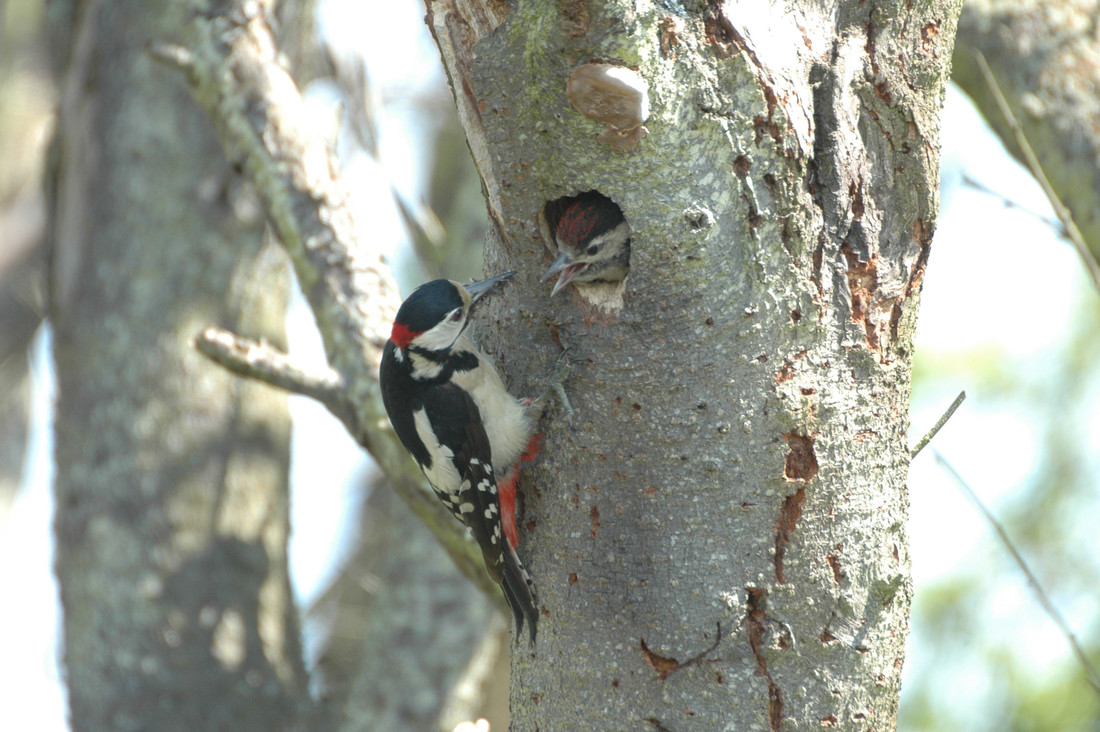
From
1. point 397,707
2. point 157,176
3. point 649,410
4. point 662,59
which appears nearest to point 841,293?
point 649,410

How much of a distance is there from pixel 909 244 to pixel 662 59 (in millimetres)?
721

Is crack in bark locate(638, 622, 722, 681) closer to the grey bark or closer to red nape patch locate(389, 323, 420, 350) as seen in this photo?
red nape patch locate(389, 323, 420, 350)

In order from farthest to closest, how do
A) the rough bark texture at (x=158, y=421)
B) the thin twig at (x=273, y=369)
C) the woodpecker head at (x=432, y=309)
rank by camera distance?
1. the rough bark texture at (x=158, y=421)
2. the thin twig at (x=273, y=369)
3. the woodpecker head at (x=432, y=309)

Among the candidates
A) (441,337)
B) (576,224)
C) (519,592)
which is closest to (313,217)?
(441,337)

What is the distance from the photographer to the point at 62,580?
4441 mm

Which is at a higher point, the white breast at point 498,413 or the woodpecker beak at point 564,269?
the woodpecker beak at point 564,269

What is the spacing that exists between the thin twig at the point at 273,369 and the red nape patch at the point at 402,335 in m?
0.30

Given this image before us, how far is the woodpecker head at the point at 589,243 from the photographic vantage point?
7.82 feet

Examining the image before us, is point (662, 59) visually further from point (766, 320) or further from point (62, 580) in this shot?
point (62, 580)

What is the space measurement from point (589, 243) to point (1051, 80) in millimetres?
1733

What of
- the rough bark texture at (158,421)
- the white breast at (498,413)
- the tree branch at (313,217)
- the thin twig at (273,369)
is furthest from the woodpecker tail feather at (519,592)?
the rough bark texture at (158,421)

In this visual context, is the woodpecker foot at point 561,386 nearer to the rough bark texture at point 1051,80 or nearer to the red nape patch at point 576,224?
the red nape patch at point 576,224

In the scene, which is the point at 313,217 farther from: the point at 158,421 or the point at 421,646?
the point at 421,646

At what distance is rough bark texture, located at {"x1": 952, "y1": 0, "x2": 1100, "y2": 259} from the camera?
2.99m
